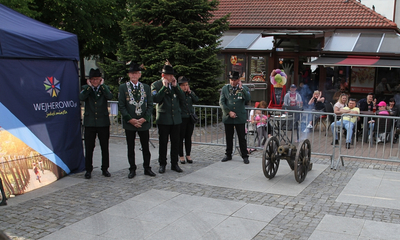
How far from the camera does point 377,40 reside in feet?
51.8

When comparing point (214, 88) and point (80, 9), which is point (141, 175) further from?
point (80, 9)

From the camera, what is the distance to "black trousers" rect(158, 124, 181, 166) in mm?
7633

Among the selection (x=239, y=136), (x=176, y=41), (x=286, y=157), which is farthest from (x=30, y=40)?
(x=176, y=41)

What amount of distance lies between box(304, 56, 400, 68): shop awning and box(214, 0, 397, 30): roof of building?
94.1 inches

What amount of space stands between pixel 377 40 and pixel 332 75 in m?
2.15

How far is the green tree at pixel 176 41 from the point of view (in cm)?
1293

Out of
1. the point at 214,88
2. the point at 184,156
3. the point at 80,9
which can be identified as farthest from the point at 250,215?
the point at 80,9

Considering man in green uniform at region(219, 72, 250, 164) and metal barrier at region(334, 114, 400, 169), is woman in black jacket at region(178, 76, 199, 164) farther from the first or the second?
metal barrier at region(334, 114, 400, 169)

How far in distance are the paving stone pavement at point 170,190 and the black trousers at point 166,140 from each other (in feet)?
0.93

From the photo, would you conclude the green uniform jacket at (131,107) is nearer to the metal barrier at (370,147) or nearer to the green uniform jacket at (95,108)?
the green uniform jacket at (95,108)

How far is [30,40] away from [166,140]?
295 centimetres

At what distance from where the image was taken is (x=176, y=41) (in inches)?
520

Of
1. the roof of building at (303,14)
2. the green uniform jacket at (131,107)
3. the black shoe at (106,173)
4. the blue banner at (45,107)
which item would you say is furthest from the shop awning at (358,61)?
the blue banner at (45,107)

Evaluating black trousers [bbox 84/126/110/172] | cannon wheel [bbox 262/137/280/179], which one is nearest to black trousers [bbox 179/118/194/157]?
black trousers [bbox 84/126/110/172]
